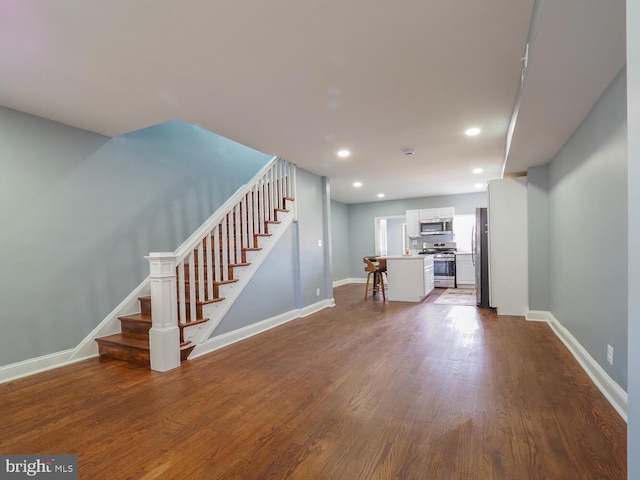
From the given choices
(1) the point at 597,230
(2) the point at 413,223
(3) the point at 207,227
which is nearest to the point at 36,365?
(3) the point at 207,227

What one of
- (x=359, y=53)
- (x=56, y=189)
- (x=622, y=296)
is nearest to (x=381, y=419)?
(x=622, y=296)

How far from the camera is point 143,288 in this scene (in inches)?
154

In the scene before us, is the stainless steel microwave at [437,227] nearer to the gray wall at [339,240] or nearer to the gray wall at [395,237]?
the gray wall at [339,240]

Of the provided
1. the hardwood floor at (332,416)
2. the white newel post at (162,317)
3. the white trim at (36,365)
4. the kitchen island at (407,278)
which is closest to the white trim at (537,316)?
the hardwood floor at (332,416)

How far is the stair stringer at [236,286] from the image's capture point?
3.37 m

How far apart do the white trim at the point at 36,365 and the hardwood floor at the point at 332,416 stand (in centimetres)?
13

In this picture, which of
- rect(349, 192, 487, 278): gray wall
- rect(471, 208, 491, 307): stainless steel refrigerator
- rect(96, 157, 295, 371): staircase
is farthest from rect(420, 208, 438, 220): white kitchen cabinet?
rect(96, 157, 295, 371): staircase

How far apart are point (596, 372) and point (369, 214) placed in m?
7.49

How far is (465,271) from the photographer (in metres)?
7.92

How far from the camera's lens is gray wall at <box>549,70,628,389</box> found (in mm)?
2096

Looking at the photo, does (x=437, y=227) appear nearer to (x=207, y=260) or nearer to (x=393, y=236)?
(x=393, y=236)

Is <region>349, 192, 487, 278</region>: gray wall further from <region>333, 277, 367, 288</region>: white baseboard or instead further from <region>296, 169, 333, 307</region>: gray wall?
<region>296, 169, 333, 307</region>: gray wall

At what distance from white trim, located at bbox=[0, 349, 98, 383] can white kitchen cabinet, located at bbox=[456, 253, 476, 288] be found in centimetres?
753

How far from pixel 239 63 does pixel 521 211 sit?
439 centimetres
